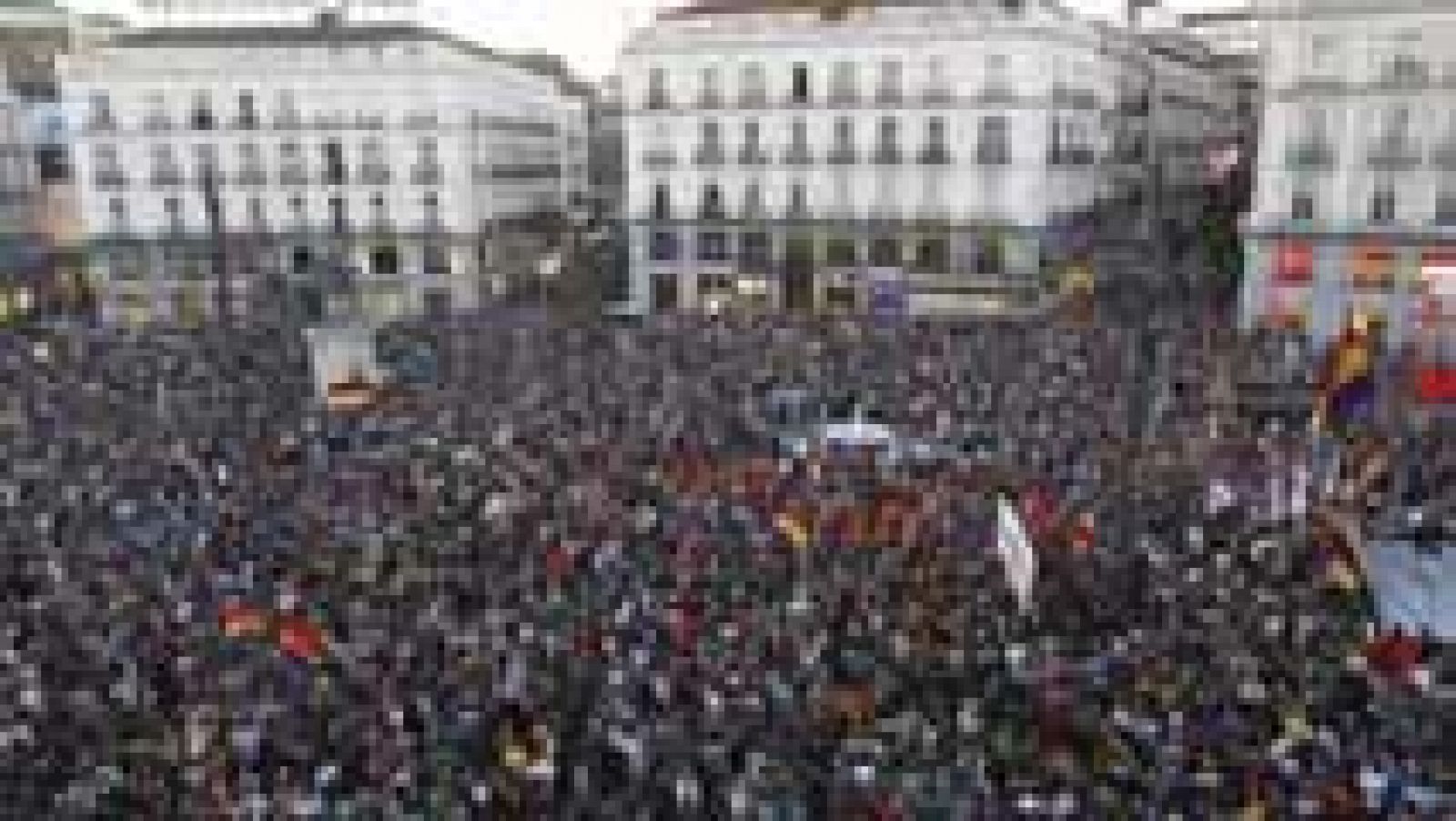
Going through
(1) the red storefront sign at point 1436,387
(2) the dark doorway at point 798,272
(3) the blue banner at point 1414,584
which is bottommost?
(3) the blue banner at point 1414,584

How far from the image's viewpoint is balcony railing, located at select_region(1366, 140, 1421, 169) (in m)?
37.2

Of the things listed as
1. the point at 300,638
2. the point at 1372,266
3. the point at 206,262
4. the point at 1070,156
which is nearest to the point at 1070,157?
the point at 1070,156

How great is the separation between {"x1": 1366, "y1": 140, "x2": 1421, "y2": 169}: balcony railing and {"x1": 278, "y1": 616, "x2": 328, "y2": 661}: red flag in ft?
103

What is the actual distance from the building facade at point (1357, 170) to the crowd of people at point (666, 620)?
485 inches

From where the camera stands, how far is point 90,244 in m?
52.5

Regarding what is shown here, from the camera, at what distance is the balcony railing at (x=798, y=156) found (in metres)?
47.3

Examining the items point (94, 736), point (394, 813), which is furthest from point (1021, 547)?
point (94, 736)

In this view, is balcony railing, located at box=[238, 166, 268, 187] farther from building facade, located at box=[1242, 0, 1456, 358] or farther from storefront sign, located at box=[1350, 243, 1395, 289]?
storefront sign, located at box=[1350, 243, 1395, 289]

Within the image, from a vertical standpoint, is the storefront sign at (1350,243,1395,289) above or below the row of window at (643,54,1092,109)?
below

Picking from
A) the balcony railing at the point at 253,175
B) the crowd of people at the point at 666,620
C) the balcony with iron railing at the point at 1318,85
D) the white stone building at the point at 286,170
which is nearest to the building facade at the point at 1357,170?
the balcony with iron railing at the point at 1318,85

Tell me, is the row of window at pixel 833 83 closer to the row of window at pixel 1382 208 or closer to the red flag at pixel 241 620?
the row of window at pixel 1382 208

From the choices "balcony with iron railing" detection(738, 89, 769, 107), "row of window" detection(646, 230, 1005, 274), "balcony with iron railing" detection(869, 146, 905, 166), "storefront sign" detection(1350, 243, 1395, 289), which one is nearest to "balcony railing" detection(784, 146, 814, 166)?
"balcony with iron railing" detection(738, 89, 769, 107)

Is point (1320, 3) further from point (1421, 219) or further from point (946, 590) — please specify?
point (946, 590)

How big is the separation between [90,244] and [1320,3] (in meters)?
42.0
